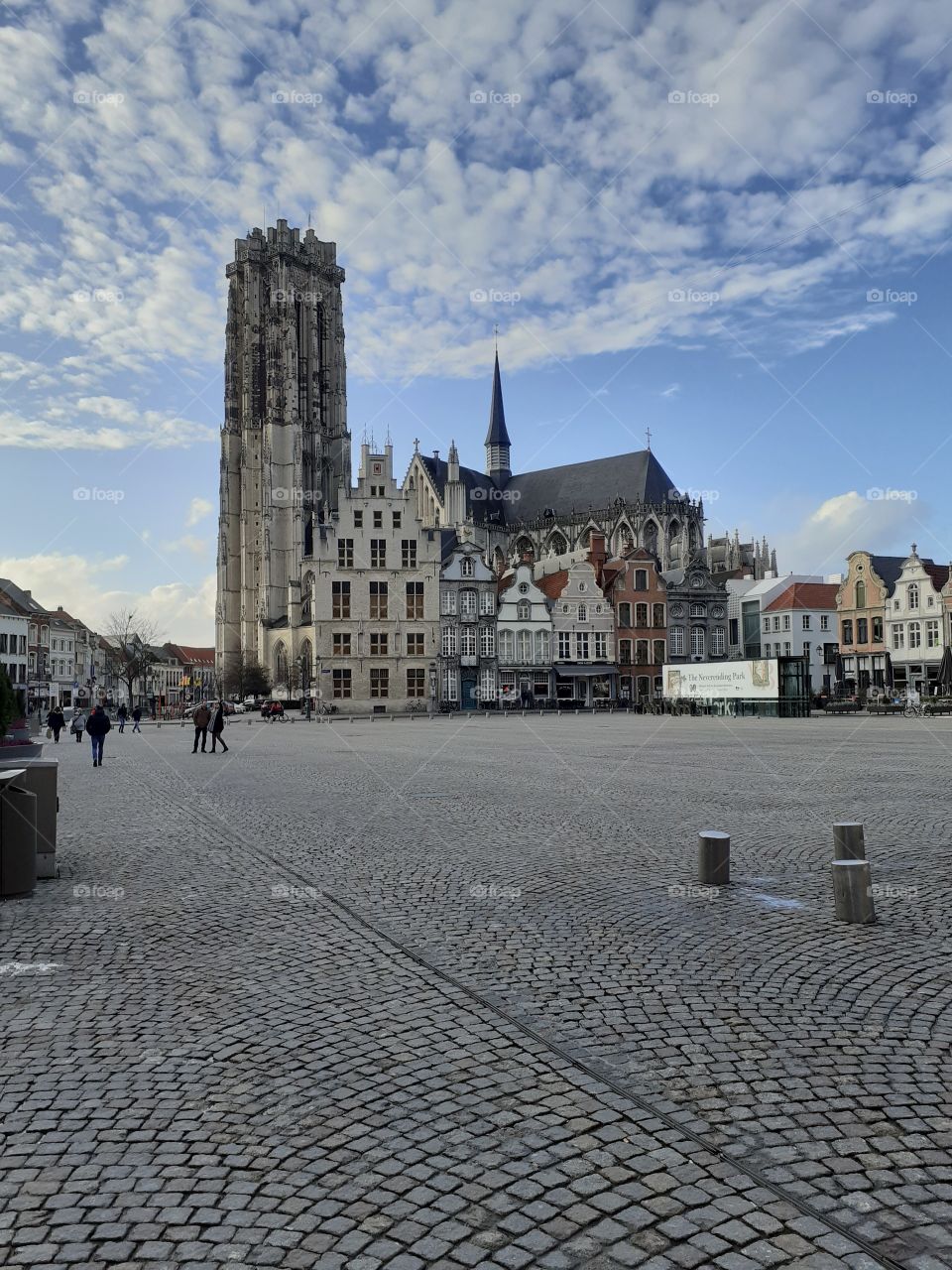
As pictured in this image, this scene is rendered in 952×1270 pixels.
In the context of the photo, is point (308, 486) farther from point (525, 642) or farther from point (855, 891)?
point (855, 891)

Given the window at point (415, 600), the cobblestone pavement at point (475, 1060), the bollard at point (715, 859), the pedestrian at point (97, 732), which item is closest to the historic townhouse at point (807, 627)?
the window at point (415, 600)

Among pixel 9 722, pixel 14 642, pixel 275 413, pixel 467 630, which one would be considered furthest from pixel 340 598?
pixel 9 722

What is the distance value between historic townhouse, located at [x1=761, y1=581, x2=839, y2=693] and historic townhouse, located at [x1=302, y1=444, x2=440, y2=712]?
94.8 feet

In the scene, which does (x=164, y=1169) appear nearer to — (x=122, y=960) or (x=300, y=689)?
(x=122, y=960)

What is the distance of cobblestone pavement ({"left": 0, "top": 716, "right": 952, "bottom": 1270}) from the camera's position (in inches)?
116

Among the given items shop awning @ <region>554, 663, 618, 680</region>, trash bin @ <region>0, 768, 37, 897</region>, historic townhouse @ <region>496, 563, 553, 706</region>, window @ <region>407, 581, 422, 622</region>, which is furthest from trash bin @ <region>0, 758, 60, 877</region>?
shop awning @ <region>554, 663, 618, 680</region>

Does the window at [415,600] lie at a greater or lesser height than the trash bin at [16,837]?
greater

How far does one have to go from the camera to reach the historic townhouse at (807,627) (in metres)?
70.1

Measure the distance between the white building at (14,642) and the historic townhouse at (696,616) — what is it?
49.3 metres

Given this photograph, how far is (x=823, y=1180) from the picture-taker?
125 inches

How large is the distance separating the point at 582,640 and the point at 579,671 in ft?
7.72

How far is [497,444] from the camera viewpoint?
99438 millimetres

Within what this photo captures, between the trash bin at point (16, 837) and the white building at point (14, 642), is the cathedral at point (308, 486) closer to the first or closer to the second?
the white building at point (14, 642)

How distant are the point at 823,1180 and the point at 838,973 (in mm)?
2416
